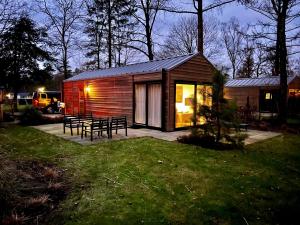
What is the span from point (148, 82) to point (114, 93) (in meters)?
3.10

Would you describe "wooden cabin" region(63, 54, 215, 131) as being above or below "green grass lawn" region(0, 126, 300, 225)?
above

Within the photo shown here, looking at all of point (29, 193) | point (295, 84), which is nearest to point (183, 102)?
point (29, 193)

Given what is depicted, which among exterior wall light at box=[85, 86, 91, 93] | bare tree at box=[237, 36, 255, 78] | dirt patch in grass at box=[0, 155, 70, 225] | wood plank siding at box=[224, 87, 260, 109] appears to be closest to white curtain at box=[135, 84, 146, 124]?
exterior wall light at box=[85, 86, 91, 93]

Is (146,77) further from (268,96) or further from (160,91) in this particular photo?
(268,96)

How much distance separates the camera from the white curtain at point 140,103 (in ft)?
42.7

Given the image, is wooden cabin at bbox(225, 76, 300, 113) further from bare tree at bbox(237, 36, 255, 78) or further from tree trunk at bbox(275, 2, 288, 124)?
bare tree at bbox(237, 36, 255, 78)

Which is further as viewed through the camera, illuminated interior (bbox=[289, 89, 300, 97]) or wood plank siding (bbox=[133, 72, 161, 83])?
illuminated interior (bbox=[289, 89, 300, 97])

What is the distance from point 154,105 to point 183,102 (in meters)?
1.48

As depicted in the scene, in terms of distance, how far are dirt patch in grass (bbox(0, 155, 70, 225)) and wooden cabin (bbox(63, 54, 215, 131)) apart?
634 cm

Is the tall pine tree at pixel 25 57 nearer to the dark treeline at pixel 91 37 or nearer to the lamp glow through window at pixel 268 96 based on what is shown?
the dark treeline at pixel 91 37

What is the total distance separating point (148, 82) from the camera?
12.7 metres

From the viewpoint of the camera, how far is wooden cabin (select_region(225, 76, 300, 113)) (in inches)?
945

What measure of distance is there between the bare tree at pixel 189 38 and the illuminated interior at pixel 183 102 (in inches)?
850

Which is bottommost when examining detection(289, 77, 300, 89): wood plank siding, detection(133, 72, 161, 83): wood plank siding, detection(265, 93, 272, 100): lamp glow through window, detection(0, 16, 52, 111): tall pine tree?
detection(265, 93, 272, 100): lamp glow through window
